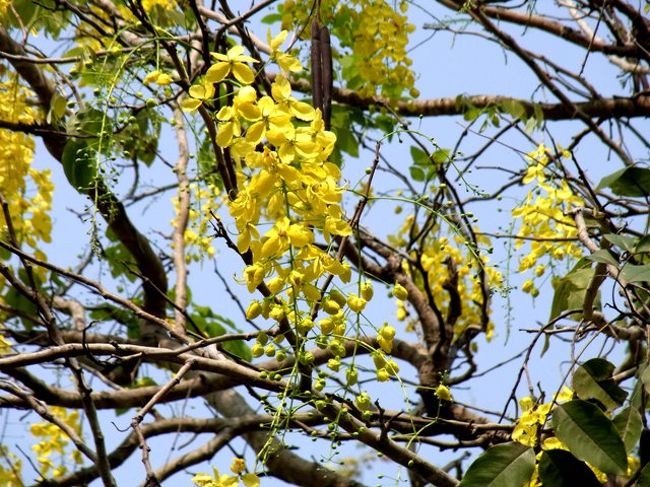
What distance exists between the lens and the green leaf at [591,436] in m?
1.31

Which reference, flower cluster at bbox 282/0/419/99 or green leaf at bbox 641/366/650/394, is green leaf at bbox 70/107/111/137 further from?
green leaf at bbox 641/366/650/394

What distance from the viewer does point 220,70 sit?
1.28 metres

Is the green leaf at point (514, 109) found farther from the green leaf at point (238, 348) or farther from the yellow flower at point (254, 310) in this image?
the yellow flower at point (254, 310)

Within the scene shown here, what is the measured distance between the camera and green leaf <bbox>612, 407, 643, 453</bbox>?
4.54 feet

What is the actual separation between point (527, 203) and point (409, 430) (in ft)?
2.49

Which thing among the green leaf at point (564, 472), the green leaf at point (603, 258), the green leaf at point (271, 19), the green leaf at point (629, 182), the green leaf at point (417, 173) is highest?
the green leaf at point (271, 19)

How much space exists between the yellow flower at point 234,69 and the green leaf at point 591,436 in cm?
66

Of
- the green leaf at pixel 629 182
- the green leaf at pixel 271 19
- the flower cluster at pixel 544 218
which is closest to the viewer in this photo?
the green leaf at pixel 629 182

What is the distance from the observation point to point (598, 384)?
1510 millimetres

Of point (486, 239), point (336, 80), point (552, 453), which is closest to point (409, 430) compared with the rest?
point (552, 453)

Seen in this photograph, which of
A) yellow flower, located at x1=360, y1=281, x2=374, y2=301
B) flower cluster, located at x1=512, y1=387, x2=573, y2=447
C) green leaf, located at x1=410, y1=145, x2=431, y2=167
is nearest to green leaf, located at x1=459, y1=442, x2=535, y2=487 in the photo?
flower cluster, located at x1=512, y1=387, x2=573, y2=447

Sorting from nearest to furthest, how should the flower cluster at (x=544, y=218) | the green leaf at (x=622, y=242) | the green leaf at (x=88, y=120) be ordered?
the green leaf at (x=622, y=242) < the green leaf at (x=88, y=120) < the flower cluster at (x=544, y=218)

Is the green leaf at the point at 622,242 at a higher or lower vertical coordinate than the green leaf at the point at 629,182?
lower


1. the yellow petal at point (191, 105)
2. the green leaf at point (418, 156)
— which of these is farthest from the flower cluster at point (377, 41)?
the yellow petal at point (191, 105)
